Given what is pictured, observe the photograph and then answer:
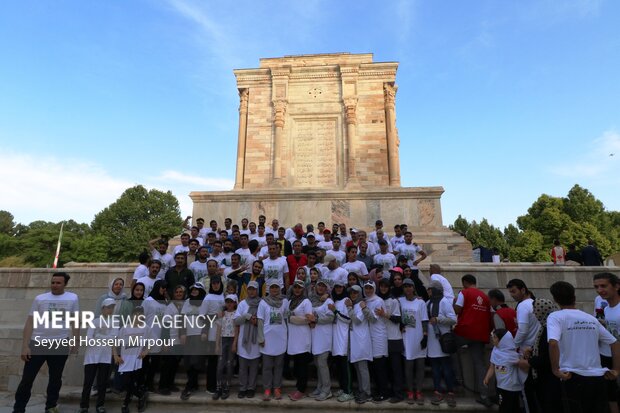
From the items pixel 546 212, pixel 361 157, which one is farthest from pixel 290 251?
pixel 546 212

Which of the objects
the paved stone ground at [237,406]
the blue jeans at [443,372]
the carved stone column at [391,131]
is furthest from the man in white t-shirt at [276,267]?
the carved stone column at [391,131]

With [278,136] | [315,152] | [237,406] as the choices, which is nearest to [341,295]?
[237,406]

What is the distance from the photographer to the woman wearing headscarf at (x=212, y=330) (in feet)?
21.1

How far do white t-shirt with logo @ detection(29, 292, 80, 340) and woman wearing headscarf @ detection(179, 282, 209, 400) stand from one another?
6.20 ft

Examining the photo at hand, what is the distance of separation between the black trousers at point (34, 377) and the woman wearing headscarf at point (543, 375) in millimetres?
Answer: 7449

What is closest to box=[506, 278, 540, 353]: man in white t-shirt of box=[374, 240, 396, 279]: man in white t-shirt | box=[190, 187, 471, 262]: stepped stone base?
box=[374, 240, 396, 279]: man in white t-shirt

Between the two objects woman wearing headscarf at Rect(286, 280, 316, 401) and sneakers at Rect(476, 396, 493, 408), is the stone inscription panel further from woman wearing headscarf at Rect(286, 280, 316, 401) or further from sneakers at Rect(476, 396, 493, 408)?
sneakers at Rect(476, 396, 493, 408)

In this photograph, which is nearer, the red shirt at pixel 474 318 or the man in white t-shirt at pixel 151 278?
the red shirt at pixel 474 318

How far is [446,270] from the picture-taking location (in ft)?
29.7

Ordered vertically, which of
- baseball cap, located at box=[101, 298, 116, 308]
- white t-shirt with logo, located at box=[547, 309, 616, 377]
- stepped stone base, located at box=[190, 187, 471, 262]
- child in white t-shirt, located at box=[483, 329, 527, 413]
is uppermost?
stepped stone base, located at box=[190, 187, 471, 262]

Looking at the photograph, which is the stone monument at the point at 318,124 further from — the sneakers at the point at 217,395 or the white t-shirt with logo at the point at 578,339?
the white t-shirt with logo at the point at 578,339

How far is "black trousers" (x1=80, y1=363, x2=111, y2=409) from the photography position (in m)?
5.92

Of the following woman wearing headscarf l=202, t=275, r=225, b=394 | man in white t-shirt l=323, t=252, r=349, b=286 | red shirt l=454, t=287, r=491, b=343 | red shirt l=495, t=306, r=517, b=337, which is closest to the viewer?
red shirt l=495, t=306, r=517, b=337

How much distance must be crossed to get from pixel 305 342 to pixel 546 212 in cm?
Result: 3928
